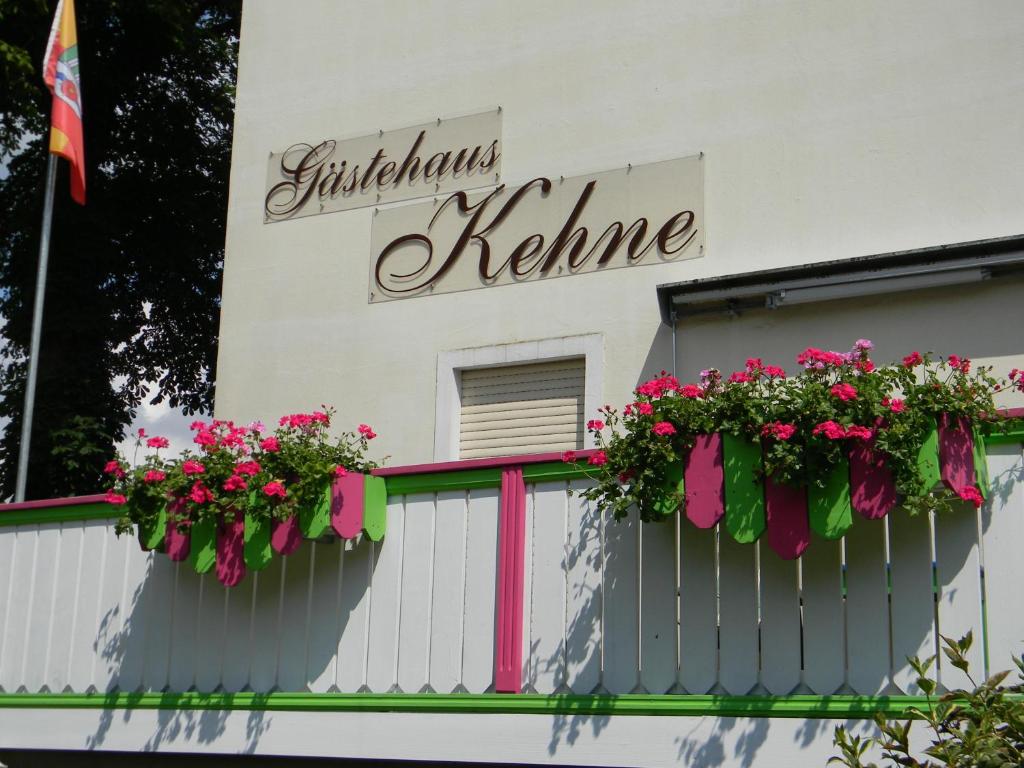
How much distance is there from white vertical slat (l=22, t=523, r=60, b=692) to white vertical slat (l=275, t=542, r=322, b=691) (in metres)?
1.79

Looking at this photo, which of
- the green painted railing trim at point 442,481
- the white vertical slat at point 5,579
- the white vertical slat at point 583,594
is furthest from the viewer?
the white vertical slat at point 5,579

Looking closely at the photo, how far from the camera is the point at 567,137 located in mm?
10242

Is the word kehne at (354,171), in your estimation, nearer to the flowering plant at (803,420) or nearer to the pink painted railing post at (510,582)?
the pink painted railing post at (510,582)

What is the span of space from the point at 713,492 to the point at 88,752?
4.13 m

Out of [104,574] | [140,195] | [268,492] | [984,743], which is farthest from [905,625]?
[140,195]

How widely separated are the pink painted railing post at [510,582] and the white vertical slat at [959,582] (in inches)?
77.8

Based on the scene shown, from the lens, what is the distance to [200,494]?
7.60m

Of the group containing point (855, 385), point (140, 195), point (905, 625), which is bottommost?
point (905, 625)

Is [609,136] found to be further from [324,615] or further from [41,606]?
[41,606]

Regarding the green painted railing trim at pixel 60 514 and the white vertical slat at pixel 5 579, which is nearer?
the green painted railing trim at pixel 60 514

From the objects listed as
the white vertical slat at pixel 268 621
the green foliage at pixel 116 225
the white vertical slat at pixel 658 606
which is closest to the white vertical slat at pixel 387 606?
the white vertical slat at pixel 268 621

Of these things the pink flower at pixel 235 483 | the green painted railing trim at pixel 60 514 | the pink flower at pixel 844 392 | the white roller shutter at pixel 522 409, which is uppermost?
the white roller shutter at pixel 522 409

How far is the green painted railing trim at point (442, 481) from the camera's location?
723 centimetres

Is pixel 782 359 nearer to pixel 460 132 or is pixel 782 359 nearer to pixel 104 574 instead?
pixel 460 132
